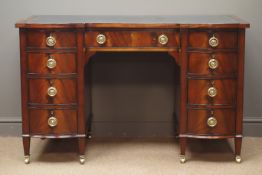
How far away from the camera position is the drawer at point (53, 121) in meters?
2.91

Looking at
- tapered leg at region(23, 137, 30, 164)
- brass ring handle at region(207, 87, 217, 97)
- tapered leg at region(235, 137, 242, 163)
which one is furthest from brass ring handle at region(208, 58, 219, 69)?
tapered leg at region(23, 137, 30, 164)

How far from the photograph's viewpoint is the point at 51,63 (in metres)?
2.85

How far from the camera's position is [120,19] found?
10.0 feet

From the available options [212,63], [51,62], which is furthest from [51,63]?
[212,63]

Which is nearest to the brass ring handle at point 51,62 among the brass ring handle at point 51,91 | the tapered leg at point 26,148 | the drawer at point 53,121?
the brass ring handle at point 51,91

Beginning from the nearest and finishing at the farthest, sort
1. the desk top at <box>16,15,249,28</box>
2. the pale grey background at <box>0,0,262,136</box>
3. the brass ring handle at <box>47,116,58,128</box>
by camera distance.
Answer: the desk top at <box>16,15,249,28</box> < the brass ring handle at <box>47,116,58,128</box> < the pale grey background at <box>0,0,262,136</box>

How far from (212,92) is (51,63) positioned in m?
0.88

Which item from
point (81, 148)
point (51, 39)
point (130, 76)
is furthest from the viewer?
point (130, 76)

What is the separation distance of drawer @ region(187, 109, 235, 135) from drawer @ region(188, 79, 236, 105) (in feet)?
0.17

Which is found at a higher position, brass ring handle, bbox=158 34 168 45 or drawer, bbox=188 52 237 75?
brass ring handle, bbox=158 34 168 45

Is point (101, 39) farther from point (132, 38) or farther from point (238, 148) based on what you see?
point (238, 148)

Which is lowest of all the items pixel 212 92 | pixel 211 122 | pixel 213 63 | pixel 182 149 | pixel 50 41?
pixel 182 149

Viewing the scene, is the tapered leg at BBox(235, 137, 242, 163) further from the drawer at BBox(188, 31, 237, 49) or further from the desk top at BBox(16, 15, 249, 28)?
the desk top at BBox(16, 15, 249, 28)

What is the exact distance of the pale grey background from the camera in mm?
3357
